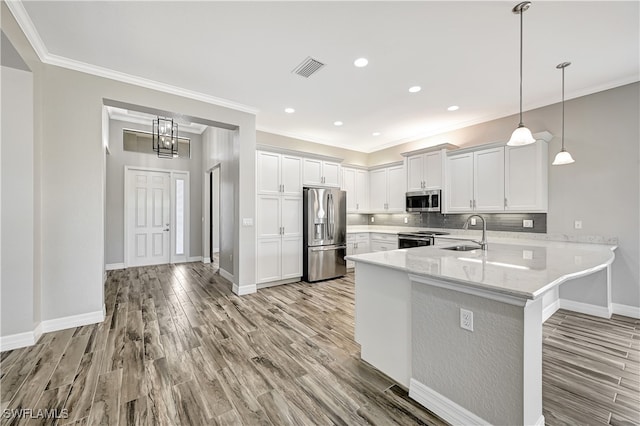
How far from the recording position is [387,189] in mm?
6008

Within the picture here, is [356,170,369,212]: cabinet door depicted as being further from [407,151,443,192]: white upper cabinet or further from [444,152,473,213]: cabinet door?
[444,152,473,213]: cabinet door

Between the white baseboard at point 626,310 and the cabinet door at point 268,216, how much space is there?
15.6 ft

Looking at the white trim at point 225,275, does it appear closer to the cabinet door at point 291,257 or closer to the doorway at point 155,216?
the cabinet door at point 291,257

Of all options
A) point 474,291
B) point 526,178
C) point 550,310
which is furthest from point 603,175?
point 474,291

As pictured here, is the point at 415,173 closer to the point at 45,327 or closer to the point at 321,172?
the point at 321,172

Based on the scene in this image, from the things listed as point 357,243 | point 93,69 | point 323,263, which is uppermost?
point 93,69

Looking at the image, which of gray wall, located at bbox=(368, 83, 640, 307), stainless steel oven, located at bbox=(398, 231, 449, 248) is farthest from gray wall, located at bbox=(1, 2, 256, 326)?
gray wall, located at bbox=(368, 83, 640, 307)

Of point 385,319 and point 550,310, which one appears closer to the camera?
point 385,319

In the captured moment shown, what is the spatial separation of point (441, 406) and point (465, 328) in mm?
549

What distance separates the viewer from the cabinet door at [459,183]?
4.48 m

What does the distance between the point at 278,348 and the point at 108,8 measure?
3278 mm

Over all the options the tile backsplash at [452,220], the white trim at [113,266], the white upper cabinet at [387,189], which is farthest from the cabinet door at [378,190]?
the white trim at [113,266]

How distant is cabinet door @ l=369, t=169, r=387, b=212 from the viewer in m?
6.09

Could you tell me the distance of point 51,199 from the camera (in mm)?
2834
